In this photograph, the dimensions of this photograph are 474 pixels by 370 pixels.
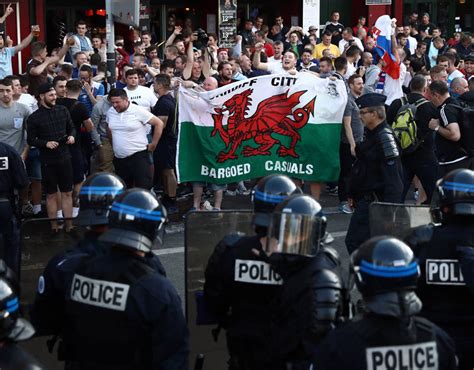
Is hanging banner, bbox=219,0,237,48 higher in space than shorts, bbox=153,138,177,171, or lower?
higher

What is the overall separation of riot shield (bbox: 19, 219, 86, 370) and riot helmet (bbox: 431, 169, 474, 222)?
2.02 meters

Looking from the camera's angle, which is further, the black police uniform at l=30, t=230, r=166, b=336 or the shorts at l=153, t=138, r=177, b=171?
the shorts at l=153, t=138, r=177, b=171

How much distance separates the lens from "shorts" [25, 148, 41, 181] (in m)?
11.3

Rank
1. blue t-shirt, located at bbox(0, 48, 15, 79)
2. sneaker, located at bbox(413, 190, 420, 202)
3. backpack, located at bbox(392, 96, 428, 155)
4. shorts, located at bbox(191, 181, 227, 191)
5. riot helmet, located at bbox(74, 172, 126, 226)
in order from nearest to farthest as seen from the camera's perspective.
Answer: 1. riot helmet, located at bbox(74, 172, 126, 226)
2. backpack, located at bbox(392, 96, 428, 155)
3. shorts, located at bbox(191, 181, 227, 191)
4. sneaker, located at bbox(413, 190, 420, 202)
5. blue t-shirt, located at bbox(0, 48, 15, 79)

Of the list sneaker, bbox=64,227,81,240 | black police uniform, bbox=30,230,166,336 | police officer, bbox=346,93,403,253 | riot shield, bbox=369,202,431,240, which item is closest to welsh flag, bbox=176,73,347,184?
police officer, bbox=346,93,403,253

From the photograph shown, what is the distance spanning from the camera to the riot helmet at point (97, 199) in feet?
16.4

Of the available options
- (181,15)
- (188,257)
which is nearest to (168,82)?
(188,257)

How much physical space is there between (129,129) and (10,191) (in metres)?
2.67

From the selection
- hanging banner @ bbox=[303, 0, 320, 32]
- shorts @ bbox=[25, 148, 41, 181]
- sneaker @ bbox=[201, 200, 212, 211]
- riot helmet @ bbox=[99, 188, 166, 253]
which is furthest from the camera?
hanging banner @ bbox=[303, 0, 320, 32]

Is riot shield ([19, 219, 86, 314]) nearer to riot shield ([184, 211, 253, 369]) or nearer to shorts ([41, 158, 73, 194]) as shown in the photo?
riot shield ([184, 211, 253, 369])

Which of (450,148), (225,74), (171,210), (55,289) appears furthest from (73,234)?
(225,74)

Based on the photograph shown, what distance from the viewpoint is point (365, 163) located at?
8.25 meters

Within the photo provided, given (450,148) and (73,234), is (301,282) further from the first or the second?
(450,148)

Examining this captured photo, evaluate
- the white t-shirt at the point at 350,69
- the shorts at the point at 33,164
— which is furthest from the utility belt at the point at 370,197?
→ the white t-shirt at the point at 350,69
